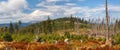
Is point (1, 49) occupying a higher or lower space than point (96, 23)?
higher

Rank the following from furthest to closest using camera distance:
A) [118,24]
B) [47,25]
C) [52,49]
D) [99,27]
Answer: [99,27] < [118,24] < [47,25] < [52,49]

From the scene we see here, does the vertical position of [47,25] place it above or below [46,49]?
below

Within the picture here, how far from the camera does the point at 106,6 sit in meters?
41.1

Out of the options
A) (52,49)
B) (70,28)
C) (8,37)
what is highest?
(52,49)

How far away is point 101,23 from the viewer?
183625 mm

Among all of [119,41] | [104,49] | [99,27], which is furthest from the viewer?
[99,27]

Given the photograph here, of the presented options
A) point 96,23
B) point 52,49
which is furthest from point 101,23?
point 52,49

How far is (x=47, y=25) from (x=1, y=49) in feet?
395

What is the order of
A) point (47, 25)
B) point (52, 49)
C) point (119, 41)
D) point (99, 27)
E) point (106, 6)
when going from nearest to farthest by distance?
point (52, 49)
point (106, 6)
point (119, 41)
point (47, 25)
point (99, 27)

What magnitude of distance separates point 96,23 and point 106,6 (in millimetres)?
142725

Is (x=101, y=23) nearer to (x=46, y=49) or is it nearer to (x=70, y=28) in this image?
(x=70, y=28)

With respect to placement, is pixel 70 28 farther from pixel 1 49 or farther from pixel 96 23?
pixel 1 49

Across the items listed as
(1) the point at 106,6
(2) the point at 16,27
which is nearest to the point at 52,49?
(1) the point at 106,6

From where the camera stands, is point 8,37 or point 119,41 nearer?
point 119,41
